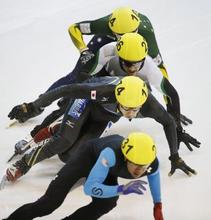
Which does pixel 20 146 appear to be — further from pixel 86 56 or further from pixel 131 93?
pixel 131 93

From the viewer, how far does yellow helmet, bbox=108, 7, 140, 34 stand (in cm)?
479

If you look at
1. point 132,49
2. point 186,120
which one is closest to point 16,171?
point 132,49

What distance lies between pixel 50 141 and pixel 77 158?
769 mm

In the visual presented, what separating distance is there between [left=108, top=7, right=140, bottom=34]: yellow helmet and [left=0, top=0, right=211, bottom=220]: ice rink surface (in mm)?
1010

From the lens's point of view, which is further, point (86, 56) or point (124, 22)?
point (86, 56)

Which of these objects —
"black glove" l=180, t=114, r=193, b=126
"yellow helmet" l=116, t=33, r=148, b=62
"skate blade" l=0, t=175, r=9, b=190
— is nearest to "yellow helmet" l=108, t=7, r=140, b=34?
"yellow helmet" l=116, t=33, r=148, b=62

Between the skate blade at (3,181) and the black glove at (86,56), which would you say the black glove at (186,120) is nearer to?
the black glove at (86,56)

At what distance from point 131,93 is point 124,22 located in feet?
3.68

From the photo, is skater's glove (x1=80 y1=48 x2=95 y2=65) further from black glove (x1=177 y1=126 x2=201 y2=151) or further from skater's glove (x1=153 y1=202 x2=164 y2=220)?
skater's glove (x1=153 y1=202 x2=164 y2=220)

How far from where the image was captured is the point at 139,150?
337cm

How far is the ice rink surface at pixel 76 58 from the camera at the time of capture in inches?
164

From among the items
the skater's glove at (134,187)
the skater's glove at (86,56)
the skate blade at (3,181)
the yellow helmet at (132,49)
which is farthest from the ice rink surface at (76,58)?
the yellow helmet at (132,49)

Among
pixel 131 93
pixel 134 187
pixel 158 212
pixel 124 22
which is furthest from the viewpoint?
pixel 124 22

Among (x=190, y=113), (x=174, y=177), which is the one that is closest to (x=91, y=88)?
(x=174, y=177)
